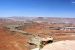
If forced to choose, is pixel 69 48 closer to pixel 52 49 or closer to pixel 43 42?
pixel 52 49

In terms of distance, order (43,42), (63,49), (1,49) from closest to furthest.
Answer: (63,49), (43,42), (1,49)

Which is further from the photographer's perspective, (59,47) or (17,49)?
(17,49)

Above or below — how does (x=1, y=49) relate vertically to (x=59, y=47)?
below

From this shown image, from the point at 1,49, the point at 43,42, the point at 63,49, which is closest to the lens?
the point at 63,49

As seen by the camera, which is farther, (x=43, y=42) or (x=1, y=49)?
(x=1, y=49)

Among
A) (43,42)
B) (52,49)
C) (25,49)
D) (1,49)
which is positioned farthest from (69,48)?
(1,49)

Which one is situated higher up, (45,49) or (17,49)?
(45,49)

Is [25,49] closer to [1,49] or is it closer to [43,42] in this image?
[1,49]

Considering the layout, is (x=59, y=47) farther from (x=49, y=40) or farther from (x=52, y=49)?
(x=49, y=40)

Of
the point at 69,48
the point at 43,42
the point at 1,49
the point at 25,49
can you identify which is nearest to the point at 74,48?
the point at 69,48
